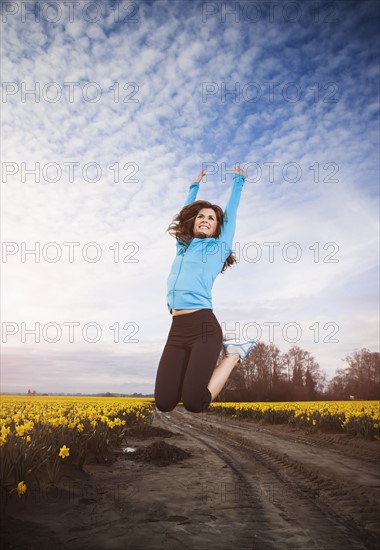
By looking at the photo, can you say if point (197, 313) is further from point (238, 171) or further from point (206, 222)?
point (238, 171)

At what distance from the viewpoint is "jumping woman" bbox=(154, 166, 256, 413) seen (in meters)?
3.00

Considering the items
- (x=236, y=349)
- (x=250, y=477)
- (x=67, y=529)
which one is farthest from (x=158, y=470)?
(x=236, y=349)

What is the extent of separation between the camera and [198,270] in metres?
3.22

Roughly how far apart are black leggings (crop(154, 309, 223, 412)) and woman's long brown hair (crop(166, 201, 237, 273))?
1.84 ft

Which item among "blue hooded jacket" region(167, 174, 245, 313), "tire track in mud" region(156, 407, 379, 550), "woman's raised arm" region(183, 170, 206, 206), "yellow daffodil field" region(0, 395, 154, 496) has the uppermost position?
"woman's raised arm" region(183, 170, 206, 206)

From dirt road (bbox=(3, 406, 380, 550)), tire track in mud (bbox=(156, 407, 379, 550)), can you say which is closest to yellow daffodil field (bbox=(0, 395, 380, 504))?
dirt road (bbox=(3, 406, 380, 550))

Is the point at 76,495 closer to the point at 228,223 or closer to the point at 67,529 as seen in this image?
the point at 67,529

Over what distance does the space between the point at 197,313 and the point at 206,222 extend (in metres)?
0.77

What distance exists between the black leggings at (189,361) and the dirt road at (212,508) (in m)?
2.14

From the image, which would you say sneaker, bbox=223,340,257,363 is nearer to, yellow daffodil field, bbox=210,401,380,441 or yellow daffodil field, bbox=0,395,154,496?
yellow daffodil field, bbox=0,395,154,496

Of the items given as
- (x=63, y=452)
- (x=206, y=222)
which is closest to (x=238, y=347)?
(x=206, y=222)

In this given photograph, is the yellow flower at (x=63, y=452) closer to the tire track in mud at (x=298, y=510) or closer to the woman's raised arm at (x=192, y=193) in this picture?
the tire track in mud at (x=298, y=510)

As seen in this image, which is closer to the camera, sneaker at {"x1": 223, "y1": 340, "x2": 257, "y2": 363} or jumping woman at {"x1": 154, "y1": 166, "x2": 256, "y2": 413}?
jumping woman at {"x1": 154, "y1": 166, "x2": 256, "y2": 413}

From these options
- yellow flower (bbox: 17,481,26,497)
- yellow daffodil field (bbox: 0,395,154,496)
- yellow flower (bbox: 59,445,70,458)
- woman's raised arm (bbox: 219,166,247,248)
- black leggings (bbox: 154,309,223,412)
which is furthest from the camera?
yellow flower (bbox: 59,445,70,458)
